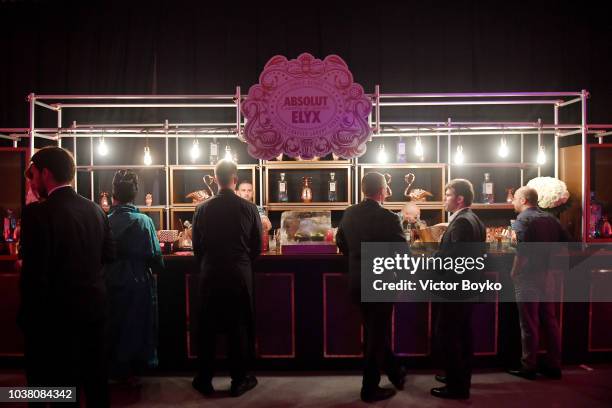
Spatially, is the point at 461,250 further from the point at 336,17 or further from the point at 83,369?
the point at 336,17

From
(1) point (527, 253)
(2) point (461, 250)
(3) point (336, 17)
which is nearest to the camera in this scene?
(2) point (461, 250)

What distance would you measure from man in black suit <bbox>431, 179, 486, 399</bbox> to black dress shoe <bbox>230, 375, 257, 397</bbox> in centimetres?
155

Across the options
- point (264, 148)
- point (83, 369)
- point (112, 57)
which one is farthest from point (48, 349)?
point (112, 57)

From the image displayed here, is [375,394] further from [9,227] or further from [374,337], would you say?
[9,227]

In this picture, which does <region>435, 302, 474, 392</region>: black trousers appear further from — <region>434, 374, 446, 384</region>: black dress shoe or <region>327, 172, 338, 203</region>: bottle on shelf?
<region>327, 172, 338, 203</region>: bottle on shelf

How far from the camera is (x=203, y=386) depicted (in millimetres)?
3537

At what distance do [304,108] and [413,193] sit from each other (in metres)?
2.45

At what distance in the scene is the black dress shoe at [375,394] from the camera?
3428mm

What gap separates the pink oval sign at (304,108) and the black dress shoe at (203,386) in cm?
193

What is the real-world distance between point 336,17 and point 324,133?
2.81 m

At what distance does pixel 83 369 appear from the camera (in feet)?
7.72

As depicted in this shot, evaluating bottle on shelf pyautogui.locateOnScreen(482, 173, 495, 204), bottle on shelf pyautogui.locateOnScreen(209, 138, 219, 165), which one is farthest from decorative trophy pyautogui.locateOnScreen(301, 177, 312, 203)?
bottle on shelf pyautogui.locateOnScreen(482, 173, 495, 204)

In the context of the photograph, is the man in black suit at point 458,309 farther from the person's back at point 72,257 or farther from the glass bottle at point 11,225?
the glass bottle at point 11,225

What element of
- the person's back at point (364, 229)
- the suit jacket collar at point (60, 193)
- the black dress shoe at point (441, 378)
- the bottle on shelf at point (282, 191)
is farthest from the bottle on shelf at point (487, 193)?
the suit jacket collar at point (60, 193)
